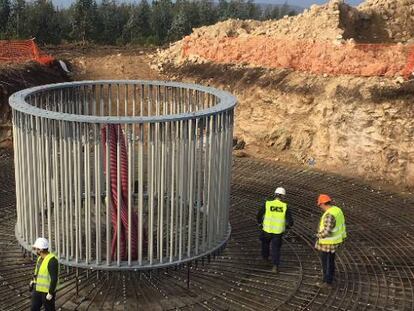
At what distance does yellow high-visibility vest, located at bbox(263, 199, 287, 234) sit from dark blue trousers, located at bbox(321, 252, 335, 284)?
80 cm

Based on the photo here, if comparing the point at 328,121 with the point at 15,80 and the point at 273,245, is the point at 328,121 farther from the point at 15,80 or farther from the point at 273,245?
the point at 15,80

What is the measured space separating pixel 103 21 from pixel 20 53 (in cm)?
1725

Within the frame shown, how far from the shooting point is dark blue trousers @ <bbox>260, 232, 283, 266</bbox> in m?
8.59

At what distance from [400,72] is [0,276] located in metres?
11.9

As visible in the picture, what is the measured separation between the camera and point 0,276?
8.46 metres

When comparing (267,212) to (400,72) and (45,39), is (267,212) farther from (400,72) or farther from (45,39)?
(45,39)

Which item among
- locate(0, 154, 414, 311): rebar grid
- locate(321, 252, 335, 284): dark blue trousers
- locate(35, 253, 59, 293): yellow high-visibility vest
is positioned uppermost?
locate(35, 253, 59, 293): yellow high-visibility vest

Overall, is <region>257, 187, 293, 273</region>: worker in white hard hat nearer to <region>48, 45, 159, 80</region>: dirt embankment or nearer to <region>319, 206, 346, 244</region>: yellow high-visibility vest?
<region>319, 206, 346, 244</region>: yellow high-visibility vest

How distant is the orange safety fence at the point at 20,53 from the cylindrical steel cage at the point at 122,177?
11526 millimetres

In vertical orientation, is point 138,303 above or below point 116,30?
below

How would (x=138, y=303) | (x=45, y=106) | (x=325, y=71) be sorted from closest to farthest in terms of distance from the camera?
(x=138, y=303) < (x=45, y=106) < (x=325, y=71)

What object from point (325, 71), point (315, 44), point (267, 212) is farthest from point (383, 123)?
point (267, 212)

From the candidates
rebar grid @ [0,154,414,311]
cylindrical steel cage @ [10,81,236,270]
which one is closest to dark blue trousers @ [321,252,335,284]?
rebar grid @ [0,154,414,311]

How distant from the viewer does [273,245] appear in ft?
28.3
